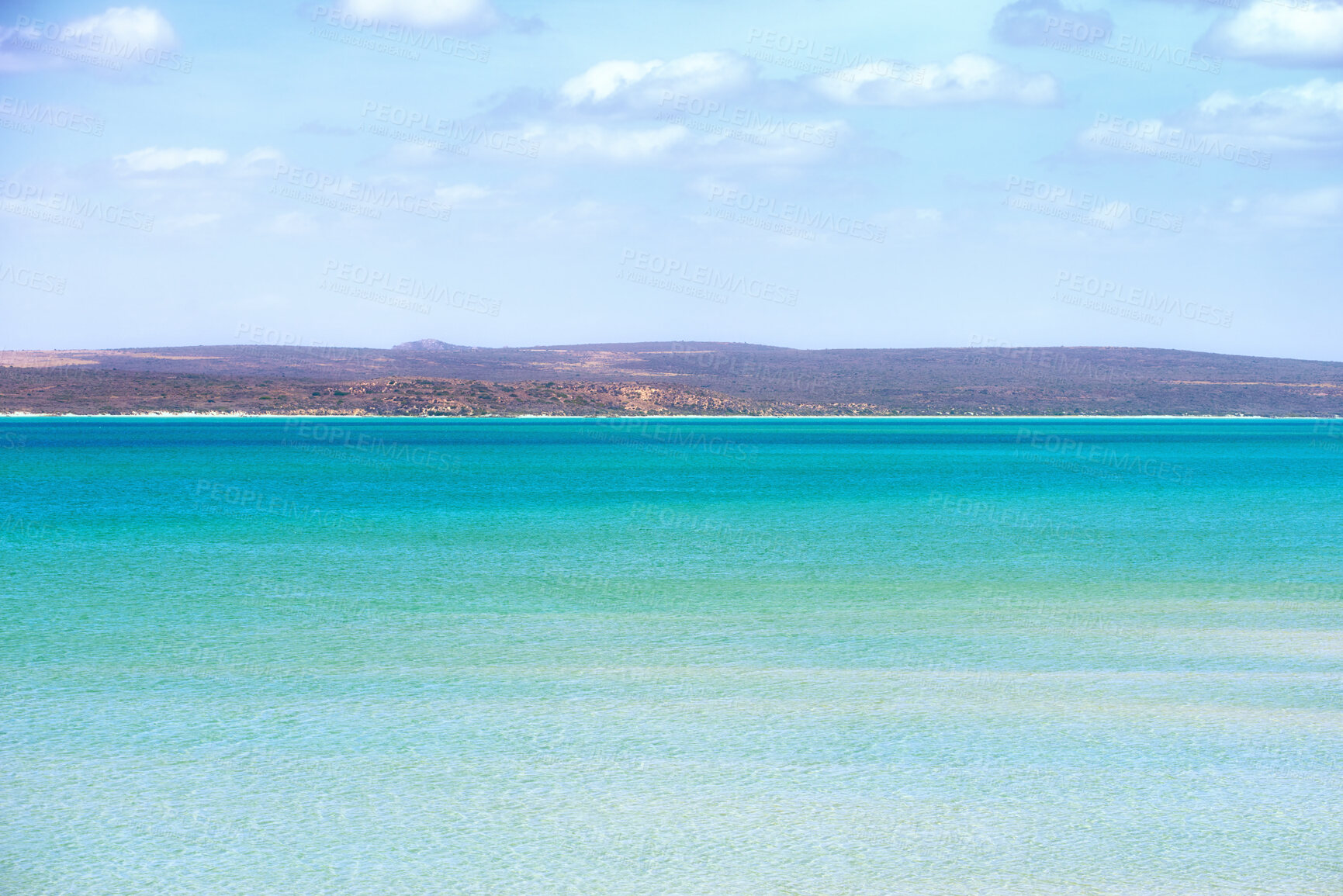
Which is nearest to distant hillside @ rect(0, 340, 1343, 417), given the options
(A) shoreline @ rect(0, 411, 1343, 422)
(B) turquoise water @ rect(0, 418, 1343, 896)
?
(A) shoreline @ rect(0, 411, 1343, 422)

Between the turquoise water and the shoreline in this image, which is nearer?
the turquoise water

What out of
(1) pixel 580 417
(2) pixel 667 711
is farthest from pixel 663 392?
(2) pixel 667 711

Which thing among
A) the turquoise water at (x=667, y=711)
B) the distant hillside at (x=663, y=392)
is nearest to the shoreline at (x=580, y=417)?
the distant hillside at (x=663, y=392)

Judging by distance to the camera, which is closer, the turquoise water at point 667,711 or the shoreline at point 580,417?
the turquoise water at point 667,711

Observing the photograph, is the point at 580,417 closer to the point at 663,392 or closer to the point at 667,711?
the point at 663,392

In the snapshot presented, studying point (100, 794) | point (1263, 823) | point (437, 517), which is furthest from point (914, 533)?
point (100, 794)

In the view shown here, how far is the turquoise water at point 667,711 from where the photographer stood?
6781 millimetres

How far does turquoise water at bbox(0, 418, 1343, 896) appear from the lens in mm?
6781

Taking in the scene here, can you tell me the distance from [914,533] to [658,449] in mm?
51795

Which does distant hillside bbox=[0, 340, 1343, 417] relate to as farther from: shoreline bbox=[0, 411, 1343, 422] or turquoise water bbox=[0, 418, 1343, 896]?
turquoise water bbox=[0, 418, 1343, 896]

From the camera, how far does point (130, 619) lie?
13.9 m

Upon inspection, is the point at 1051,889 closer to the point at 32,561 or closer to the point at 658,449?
the point at 32,561

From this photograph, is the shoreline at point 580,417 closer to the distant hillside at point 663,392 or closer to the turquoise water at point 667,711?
the distant hillside at point 663,392

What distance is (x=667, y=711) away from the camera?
9.75 m
